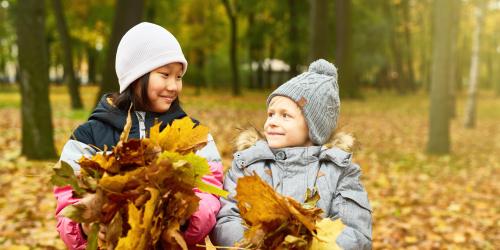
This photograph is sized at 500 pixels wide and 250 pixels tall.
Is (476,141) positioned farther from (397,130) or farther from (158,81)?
(158,81)

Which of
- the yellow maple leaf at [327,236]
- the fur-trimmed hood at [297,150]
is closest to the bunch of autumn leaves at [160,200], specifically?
the yellow maple leaf at [327,236]

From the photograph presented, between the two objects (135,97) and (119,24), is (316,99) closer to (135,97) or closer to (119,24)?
(135,97)

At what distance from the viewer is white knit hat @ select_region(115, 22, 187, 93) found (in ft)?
8.22

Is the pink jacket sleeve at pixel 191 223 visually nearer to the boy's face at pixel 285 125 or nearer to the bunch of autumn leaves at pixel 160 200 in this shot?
the bunch of autumn leaves at pixel 160 200

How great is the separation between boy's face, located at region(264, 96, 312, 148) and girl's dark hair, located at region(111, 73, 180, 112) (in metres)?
0.59

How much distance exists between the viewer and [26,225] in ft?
18.0

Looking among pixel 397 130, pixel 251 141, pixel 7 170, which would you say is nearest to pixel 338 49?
pixel 397 130

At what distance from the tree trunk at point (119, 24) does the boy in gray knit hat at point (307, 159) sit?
28.2 ft

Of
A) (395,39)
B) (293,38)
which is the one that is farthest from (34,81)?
(395,39)

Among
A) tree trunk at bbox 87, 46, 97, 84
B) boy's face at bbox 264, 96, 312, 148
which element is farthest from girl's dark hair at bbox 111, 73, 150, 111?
tree trunk at bbox 87, 46, 97, 84

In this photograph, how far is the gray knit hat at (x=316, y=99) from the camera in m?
2.60

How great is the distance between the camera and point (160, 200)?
74.8 inches

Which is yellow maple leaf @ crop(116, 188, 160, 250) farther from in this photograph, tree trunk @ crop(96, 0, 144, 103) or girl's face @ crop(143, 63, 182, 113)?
tree trunk @ crop(96, 0, 144, 103)

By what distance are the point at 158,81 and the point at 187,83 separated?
41335mm
